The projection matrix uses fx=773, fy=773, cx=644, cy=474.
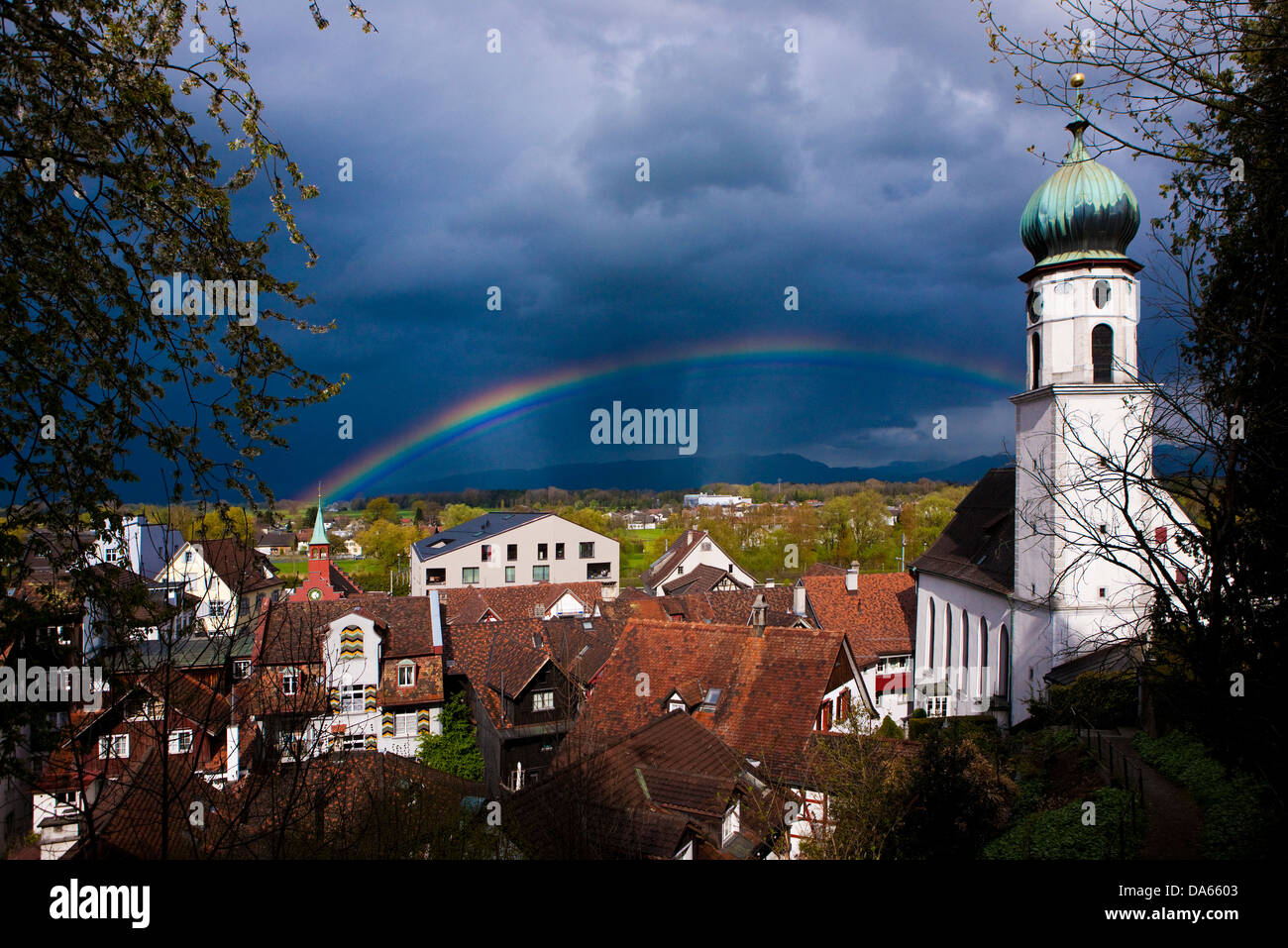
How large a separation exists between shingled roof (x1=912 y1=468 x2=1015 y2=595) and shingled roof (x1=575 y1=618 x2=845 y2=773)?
46.0ft

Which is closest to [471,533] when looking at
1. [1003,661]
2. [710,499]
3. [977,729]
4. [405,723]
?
[405,723]

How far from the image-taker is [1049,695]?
25.1 metres

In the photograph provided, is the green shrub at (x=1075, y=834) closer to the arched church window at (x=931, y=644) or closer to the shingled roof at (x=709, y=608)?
the arched church window at (x=931, y=644)

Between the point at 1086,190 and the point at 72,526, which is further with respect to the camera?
the point at 1086,190

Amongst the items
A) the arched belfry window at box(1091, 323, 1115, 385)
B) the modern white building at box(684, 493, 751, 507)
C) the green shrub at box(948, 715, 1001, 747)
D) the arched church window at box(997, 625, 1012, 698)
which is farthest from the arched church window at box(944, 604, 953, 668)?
the modern white building at box(684, 493, 751, 507)

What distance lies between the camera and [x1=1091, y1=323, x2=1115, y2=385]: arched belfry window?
101 ft

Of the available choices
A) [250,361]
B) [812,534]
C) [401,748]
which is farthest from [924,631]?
[812,534]

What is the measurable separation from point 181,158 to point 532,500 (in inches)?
5849

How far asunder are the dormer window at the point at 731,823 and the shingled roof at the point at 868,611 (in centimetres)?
2984

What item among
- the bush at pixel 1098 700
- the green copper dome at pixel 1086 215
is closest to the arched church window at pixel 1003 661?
the bush at pixel 1098 700

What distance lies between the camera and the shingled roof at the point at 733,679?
21.9 m

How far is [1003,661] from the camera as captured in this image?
3350cm
